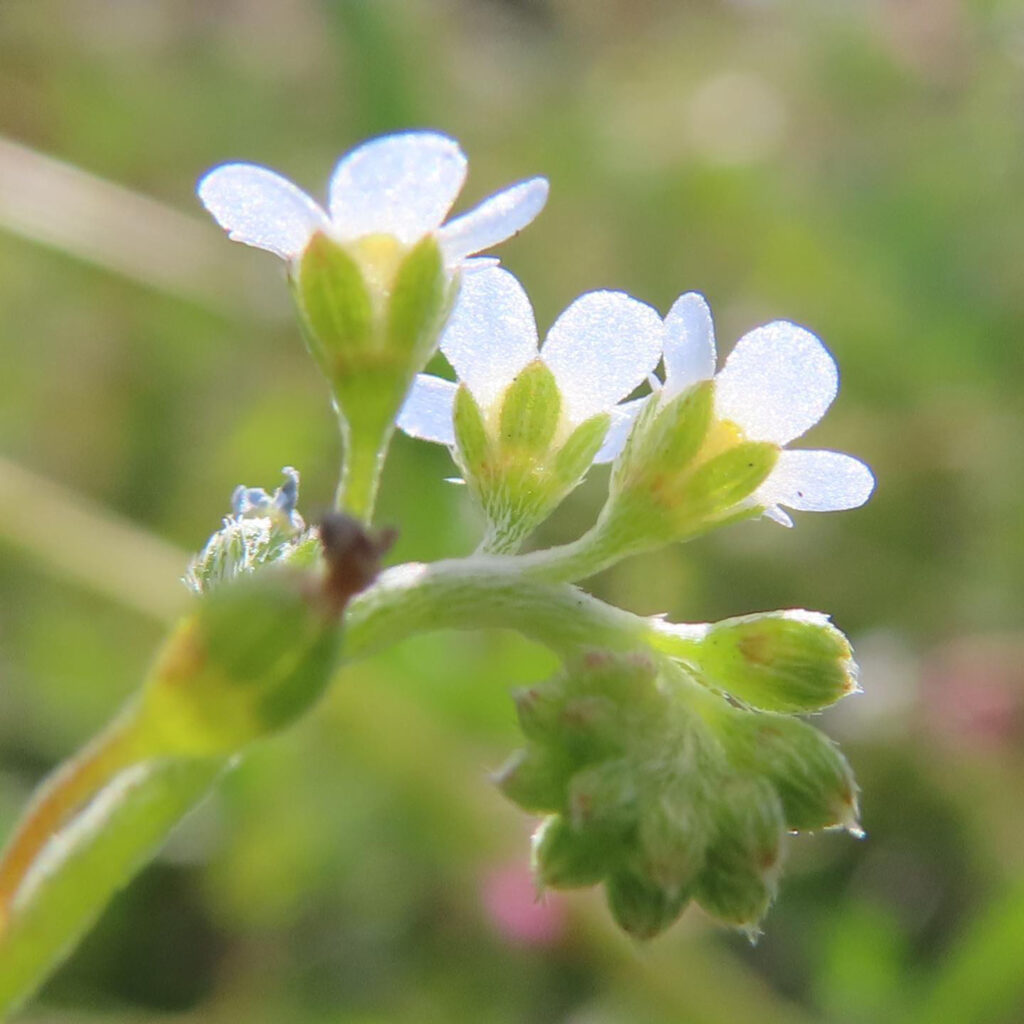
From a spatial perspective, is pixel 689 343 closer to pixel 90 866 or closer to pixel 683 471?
pixel 683 471

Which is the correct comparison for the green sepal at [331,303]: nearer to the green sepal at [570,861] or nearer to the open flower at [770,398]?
the open flower at [770,398]

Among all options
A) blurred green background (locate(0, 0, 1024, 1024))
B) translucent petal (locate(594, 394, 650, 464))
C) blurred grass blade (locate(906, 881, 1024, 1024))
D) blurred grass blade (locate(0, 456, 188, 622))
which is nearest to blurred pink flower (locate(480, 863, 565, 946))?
blurred green background (locate(0, 0, 1024, 1024))

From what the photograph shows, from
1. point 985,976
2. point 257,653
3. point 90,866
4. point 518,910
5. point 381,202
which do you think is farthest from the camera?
point 518,910

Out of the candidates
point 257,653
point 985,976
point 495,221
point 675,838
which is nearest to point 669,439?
point 495,221

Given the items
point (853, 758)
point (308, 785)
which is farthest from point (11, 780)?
point (853, 758)

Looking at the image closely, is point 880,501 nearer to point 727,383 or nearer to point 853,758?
point 853,758

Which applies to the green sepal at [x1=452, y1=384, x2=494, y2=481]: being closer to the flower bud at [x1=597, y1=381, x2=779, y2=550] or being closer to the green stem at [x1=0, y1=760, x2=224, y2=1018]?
the flower bud at [x1=597, y1=381, x2=779, y2=550]

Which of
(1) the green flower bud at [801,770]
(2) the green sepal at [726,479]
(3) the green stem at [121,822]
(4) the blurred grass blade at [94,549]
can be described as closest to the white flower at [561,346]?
(2) the green sepal at [726,479]
